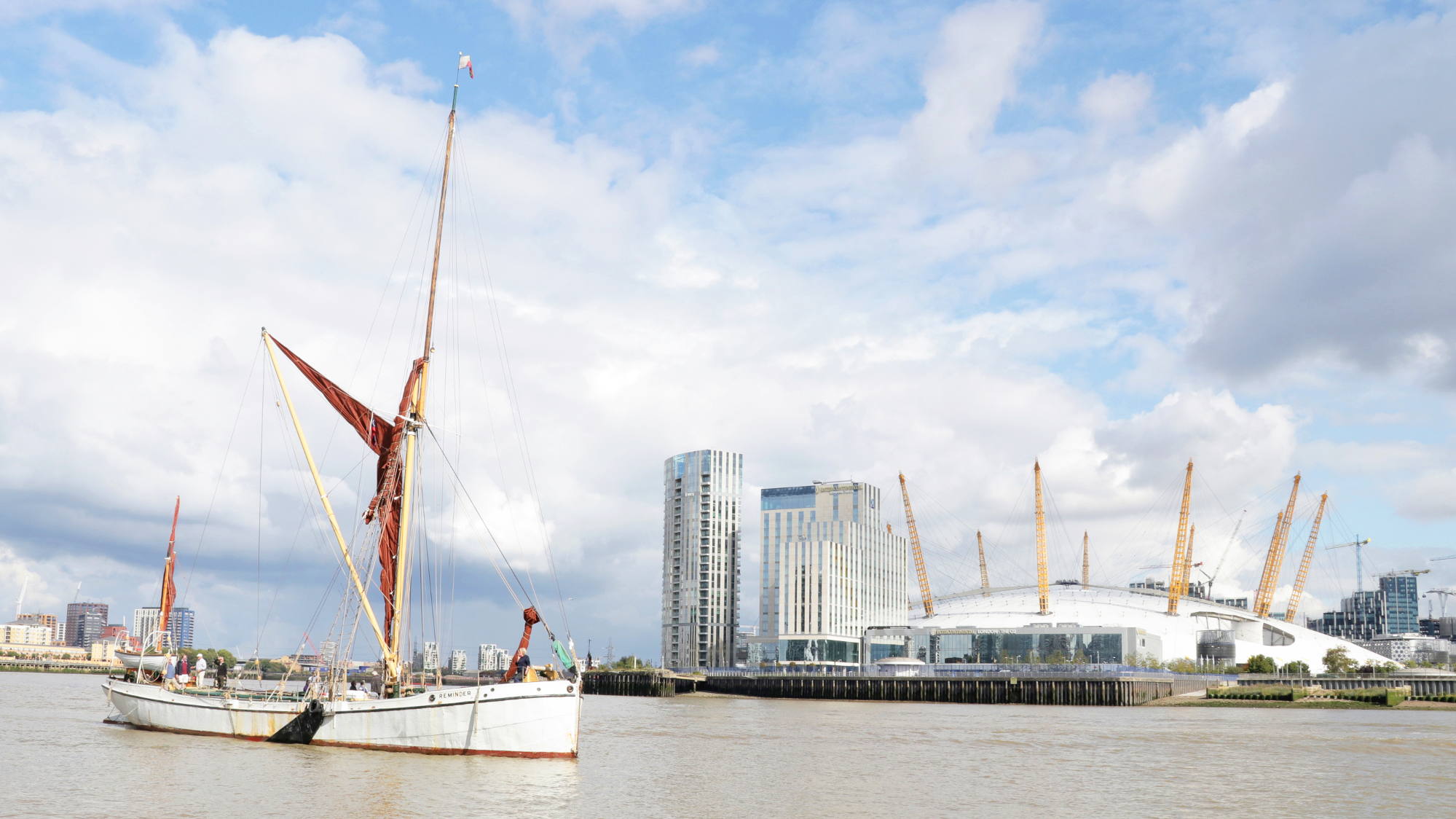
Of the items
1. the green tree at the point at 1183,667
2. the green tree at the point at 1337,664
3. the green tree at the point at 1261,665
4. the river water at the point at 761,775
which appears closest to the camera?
the river water at the point at 761,775

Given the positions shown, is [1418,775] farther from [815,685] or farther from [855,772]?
[815,685]

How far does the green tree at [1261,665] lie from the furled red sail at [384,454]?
575 feet

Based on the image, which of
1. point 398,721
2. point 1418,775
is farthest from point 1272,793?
point 398,721

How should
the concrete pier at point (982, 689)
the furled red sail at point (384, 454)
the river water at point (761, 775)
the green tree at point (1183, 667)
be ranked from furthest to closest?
the green tree at point (1183, 667) < the concrete pier at point (982, 689) < the furled red sail at point (384, 454) < the river water at point (761, 775)

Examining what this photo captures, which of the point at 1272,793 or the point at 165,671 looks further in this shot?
the point at 165,671

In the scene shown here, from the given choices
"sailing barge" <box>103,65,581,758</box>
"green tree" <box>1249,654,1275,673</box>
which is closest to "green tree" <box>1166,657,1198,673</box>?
"green tree" <box>1249,654,1275,673</box>

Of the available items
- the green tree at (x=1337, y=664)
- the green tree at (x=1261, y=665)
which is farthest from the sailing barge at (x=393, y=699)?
the green tree at (x=1337, y=664)

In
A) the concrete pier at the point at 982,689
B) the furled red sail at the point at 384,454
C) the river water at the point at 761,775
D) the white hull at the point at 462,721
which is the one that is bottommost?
the concrete pier at the point at 982,689

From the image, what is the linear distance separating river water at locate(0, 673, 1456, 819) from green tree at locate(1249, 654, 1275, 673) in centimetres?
12432

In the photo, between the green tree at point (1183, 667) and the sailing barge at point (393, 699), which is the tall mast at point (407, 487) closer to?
the sailing barge at point (393, 699)

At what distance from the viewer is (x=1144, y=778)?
155 ft

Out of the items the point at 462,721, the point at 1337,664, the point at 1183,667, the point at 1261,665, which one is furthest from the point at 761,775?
the point at 1337,664

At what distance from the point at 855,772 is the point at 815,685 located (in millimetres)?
107105

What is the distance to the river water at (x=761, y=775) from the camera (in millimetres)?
36875
